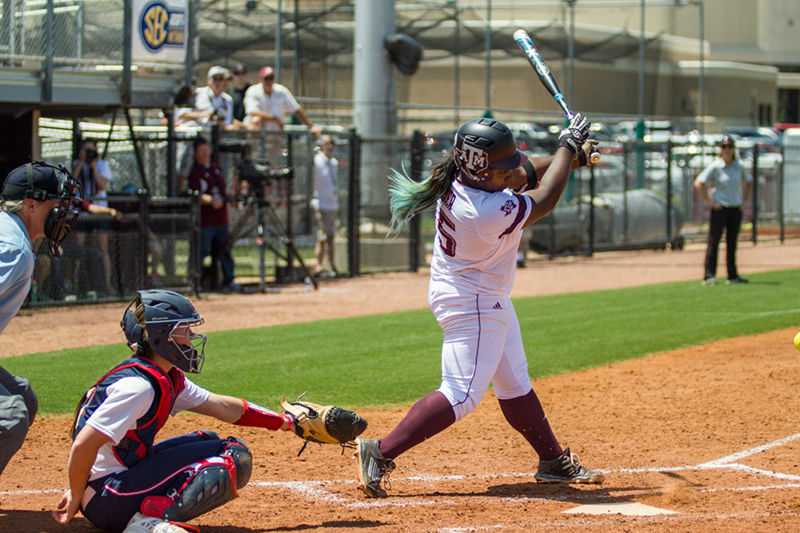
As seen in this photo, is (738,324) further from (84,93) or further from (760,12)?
(760,12)

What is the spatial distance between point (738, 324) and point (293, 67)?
12.4m

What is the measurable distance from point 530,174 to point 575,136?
0.31 meters

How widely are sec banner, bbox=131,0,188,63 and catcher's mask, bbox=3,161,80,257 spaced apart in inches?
366

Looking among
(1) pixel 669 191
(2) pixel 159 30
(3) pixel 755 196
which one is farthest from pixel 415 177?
(3) pixel 755 196

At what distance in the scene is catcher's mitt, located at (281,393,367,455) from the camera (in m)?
4.68

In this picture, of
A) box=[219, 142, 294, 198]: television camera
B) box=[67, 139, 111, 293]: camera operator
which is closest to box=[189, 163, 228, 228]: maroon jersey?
box=[219, 142, 294, 198]: television camera

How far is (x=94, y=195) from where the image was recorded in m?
12.8

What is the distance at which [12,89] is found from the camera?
1230cm

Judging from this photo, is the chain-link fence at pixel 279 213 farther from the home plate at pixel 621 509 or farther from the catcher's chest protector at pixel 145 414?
the catcher's chest protector at pixel 145 414

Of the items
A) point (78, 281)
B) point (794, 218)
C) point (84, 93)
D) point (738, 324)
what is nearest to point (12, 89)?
point (84, 93)

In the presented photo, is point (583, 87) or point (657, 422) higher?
point (583, 87)

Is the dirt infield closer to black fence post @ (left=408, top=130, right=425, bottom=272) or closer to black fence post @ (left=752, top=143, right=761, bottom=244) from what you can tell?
black fence post @ (left=408, top=130, right=425, bottom=272)

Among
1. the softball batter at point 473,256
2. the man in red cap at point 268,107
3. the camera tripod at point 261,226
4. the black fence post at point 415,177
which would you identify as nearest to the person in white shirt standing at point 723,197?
the black fence post at point 415,177

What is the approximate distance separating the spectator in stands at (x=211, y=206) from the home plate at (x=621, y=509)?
31.5 feet
